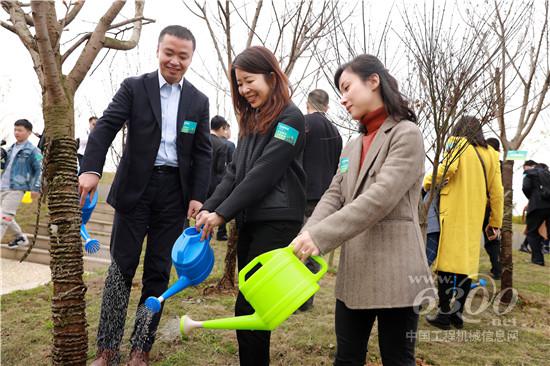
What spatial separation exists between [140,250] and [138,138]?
63 centimetres

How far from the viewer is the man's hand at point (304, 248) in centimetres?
151

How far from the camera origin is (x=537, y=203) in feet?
25.6

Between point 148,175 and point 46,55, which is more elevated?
point 46,55

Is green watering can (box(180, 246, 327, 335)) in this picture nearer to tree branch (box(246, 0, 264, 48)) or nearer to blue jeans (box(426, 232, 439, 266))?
blue jeans (box(426, 232, 439, 266))

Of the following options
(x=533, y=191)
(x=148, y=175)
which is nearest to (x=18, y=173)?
(x=148, y=175)

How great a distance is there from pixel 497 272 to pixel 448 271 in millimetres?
2883

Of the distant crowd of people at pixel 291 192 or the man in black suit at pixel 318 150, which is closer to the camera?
the distant crowd of people at pixel 291 192

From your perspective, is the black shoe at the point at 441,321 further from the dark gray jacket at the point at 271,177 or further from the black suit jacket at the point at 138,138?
the black suit jacket at the point at 138,138

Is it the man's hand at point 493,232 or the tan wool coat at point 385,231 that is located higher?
the tan wool coat at point 385,231

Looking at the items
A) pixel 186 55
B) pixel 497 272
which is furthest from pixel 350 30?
pixel 497 272

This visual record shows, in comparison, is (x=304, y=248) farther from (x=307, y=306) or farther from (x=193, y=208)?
(x=307, y=306)

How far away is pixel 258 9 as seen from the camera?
4.12 meters

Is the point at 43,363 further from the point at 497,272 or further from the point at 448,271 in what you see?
the point at 497,272

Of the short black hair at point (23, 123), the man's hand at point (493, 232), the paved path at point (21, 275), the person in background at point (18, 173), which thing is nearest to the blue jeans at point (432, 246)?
the man's hand at point (493, 232)
